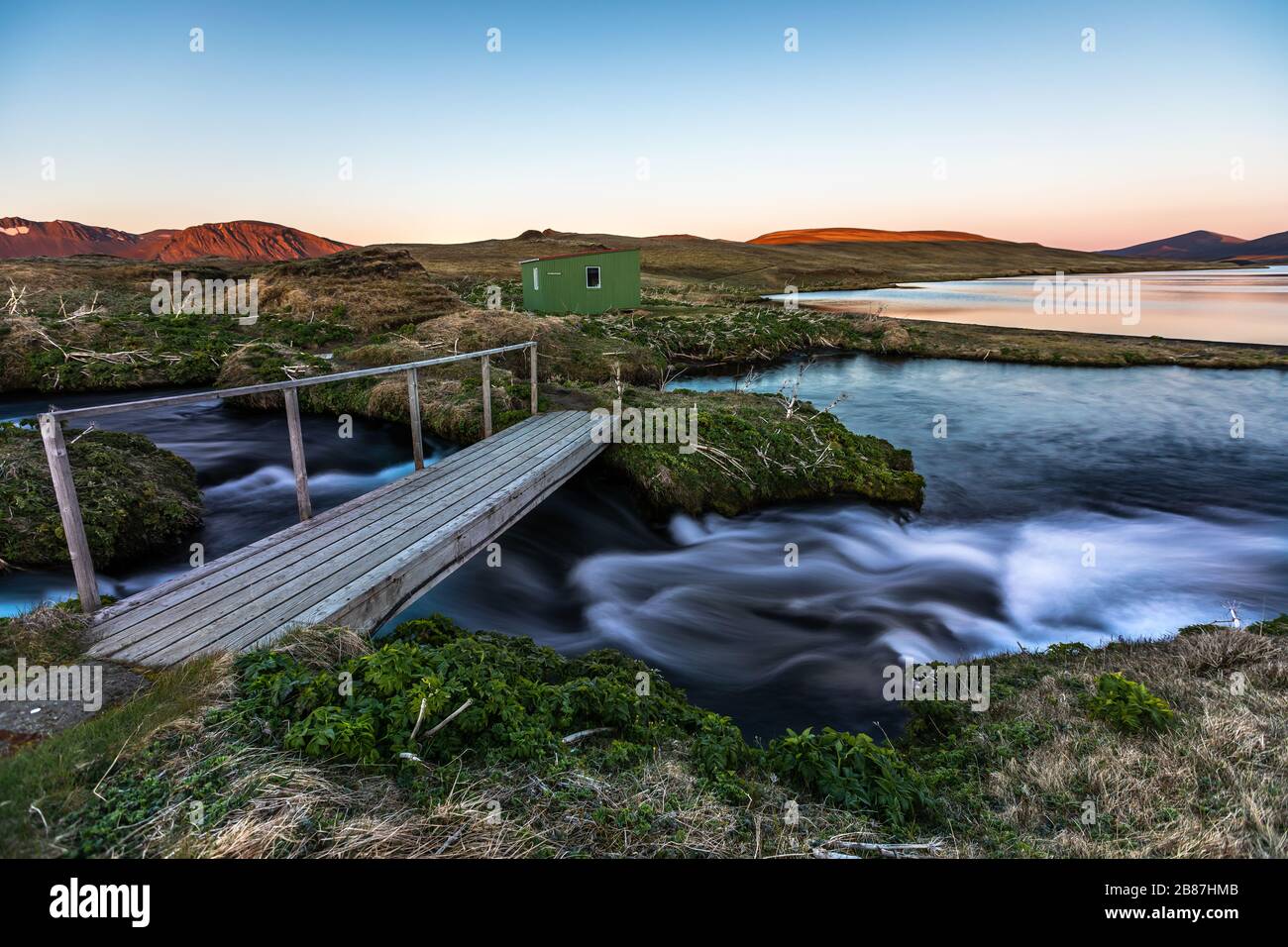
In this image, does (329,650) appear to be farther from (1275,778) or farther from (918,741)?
(1275,778)

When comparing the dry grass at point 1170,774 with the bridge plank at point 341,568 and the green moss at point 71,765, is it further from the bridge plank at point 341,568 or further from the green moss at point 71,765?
the bridge plank at point 341,568

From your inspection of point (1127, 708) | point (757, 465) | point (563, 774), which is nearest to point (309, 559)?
point (563, 774)

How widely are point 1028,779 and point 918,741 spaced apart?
1214 mm

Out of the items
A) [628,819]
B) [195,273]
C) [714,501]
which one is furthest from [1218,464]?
[195,273]

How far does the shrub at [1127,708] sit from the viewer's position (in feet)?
16.5

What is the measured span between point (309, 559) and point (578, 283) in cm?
2892

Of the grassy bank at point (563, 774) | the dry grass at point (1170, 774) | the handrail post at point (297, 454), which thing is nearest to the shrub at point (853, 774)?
the grassy bank at point (563, 774)

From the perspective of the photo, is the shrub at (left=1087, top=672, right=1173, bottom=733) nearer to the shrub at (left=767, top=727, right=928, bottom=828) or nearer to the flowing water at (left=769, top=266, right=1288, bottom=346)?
the shrub at (left=767, top=727, right=928, bottom=828)

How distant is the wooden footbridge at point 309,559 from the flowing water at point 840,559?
1.19 m

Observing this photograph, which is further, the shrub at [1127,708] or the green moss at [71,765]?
the shrub at [1127,708]

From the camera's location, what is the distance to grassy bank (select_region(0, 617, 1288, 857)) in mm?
3158

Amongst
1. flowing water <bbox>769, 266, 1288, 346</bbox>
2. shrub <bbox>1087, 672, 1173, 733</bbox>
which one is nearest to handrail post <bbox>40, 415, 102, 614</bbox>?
shrub <bbox>1087, 672, 1173, 733</bbox>

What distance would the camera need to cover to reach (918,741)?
5645mm

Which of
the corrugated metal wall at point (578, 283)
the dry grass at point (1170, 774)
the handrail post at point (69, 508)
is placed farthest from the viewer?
the corrugated metal wall at point (578, 283)
